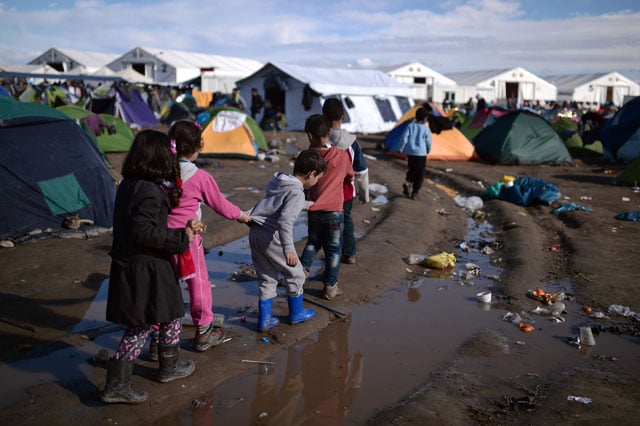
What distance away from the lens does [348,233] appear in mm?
6281

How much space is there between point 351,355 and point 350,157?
7.68 ft

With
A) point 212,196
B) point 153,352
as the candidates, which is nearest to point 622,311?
point 212,196

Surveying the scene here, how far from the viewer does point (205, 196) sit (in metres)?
3.87

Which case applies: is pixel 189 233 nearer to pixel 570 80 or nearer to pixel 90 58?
pixel 90 58

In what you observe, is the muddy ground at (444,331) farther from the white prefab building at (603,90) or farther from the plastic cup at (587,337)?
the white prefab building at (603,90)

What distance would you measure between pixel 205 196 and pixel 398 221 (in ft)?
17.6

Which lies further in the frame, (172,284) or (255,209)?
(255,209)

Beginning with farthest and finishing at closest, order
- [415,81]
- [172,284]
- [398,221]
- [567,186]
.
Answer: [415,81] < [567,186] < [398,221] < [172,284]

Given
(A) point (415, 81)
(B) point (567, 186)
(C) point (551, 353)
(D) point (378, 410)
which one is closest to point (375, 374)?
(D) point (378, 410)

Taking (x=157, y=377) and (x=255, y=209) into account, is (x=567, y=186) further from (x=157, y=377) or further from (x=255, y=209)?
(x=157, y=377)

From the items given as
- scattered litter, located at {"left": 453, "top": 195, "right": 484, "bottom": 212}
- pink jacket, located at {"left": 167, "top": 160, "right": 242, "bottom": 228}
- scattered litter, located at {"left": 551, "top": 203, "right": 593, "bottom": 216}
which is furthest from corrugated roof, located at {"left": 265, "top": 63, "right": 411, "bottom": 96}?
pink jacket, located at {"left": 167, "top": 160, "right": 242, "bottom": 228}

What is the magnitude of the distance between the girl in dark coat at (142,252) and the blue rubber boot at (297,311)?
1439 millimetres

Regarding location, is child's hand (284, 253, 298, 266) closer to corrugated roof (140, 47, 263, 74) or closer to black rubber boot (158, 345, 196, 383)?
black rubber boot (158, 345, 196, 383)

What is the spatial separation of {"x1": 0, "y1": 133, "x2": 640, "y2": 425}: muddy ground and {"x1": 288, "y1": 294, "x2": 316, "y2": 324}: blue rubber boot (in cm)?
8
